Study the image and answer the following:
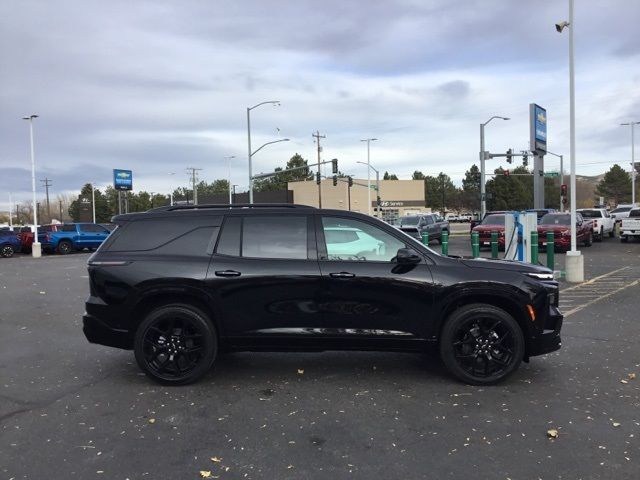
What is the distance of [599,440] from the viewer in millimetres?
3953

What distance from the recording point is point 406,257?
512cm

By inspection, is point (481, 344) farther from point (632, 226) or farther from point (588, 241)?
point (632, 226)

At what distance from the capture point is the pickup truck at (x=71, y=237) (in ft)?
95.7

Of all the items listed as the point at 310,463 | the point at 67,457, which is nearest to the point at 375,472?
the point at 310,463

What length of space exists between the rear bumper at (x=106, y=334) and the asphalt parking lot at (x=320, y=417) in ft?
1.34

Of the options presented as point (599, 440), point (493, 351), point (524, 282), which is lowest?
point (599, 440)

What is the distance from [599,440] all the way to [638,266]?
1391cm

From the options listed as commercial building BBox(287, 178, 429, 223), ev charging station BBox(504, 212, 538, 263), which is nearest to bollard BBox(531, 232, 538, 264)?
ev charging station BBox(504, 212, 538, 263)

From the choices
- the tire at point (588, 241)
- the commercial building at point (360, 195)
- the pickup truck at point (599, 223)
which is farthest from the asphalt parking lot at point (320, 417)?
the commercial building at point (360, 195)

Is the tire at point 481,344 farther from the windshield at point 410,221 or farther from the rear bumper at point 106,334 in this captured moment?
the windshield at point 410,221

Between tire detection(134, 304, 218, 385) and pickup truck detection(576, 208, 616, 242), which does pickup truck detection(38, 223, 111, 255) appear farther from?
pickup truck detection(576, 208, 616, 242)

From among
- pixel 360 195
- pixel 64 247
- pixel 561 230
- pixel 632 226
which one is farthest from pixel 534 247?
pixel 360 195

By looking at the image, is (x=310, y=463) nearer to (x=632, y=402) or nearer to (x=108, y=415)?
(x=108, y=415)

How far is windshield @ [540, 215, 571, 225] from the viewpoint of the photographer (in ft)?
73.3
